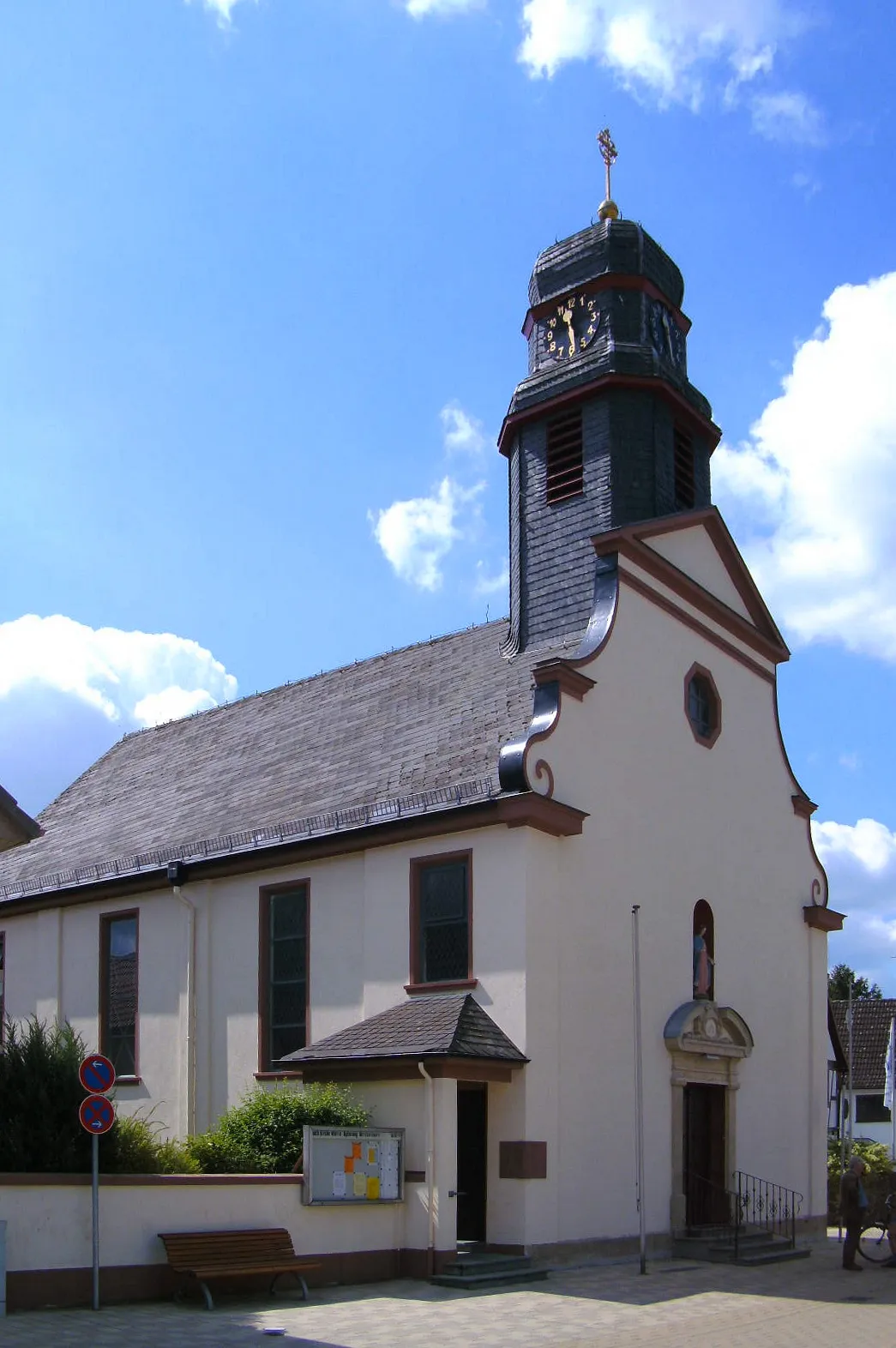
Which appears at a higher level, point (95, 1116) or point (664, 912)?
point (664, 912)

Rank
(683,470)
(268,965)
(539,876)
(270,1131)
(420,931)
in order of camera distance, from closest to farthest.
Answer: (270,1131), (539,876), (420,931), (268,965), (683,470)

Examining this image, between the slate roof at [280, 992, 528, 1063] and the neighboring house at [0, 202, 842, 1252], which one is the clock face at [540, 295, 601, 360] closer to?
the neighboring house at [0, 202, 842, 1252]

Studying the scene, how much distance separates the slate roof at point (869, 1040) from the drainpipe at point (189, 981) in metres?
33.0

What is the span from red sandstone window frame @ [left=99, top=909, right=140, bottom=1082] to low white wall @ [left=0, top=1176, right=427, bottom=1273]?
7.85 m

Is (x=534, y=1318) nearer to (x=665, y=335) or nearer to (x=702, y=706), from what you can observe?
(x=702, y=706)

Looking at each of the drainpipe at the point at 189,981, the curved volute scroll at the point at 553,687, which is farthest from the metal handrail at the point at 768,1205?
the drainpipe at the point at 189,981

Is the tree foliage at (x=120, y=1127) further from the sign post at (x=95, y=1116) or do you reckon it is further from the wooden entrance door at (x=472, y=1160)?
Result: the wooden entrance door at (x=472, y=1160)

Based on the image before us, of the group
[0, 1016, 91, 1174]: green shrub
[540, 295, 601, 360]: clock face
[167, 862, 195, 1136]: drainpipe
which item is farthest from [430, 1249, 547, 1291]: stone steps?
[540, 295, 601, 360]: clock face

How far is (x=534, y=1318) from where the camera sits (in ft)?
45.5

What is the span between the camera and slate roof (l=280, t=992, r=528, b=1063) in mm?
16750

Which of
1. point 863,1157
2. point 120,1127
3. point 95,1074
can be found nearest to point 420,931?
point 120,1127

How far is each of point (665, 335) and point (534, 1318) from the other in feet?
55.0

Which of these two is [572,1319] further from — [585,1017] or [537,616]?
[537,616]

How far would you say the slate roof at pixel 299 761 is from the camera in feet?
68.7
